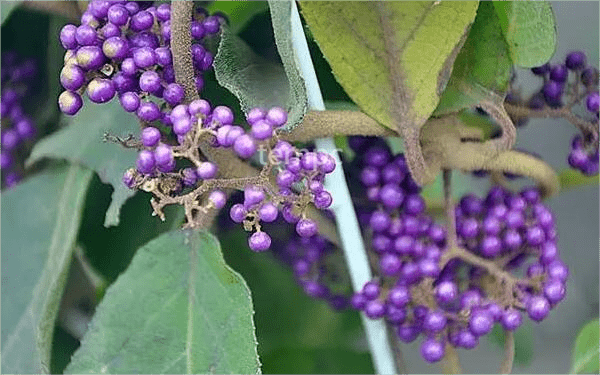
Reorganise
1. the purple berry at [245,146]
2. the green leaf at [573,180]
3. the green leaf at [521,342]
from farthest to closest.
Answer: the green leaf at [521,342] < the green leaf at [573,180] < the purple berry at [245,146]

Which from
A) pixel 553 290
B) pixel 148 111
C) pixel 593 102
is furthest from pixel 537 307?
pixel 148 111

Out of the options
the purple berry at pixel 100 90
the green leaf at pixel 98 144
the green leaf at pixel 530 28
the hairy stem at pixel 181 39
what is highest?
the hairy stem at pixel 181 39

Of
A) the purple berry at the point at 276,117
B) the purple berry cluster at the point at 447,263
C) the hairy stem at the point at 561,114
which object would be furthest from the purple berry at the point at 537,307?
the purple berry at the point at 276,117

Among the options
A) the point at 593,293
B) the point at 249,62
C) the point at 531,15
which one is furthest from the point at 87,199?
the point at 593,293

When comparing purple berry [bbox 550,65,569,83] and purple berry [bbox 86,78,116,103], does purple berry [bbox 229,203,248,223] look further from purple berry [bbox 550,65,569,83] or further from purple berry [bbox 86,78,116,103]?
purple berry [bbox 550,65,569,83]

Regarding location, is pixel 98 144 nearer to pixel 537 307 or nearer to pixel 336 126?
pixel 336 126

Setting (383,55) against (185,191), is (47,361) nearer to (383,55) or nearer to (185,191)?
(185,191)

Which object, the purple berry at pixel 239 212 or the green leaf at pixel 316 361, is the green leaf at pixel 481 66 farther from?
the green leaf at pixel 316 361
